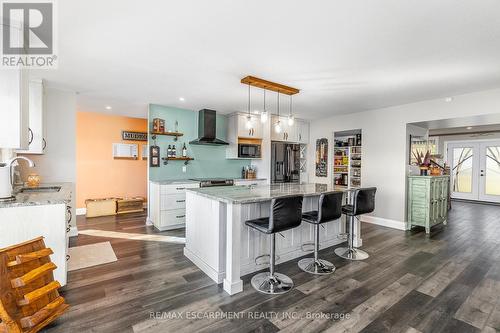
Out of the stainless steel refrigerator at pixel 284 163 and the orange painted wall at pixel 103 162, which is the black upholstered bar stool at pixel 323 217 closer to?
the stainless steel refrigerator at pixel 284 163

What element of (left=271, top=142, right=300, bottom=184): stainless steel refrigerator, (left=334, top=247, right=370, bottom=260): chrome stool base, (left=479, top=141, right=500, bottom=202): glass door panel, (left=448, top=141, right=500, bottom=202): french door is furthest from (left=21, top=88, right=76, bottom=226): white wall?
(left=479, top=141, right=500, bottom=202): glass door panel

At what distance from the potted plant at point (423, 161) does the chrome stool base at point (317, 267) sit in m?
3.25

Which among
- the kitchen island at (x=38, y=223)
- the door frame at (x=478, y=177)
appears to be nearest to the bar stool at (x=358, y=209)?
the kitchen island at (x=38, y=223)

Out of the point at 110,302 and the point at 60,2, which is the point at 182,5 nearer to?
the point at 60,2

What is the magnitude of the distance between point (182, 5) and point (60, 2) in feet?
2.96

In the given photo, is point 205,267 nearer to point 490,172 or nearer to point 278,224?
point 278,224

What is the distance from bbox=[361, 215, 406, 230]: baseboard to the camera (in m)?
4.74

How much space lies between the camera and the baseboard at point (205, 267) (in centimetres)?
258

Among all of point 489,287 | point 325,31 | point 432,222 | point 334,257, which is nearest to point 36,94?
point 325,31

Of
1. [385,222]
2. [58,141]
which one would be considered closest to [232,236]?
[58,141]

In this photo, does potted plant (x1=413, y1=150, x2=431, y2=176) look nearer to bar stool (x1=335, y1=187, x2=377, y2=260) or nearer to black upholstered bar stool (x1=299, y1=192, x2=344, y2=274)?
bar stool (x1=335, y1=187, x2=377, y2=260)

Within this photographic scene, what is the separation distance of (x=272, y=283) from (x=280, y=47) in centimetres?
243

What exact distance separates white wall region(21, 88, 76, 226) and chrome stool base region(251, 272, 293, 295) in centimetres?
340

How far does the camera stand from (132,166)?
6.29m
